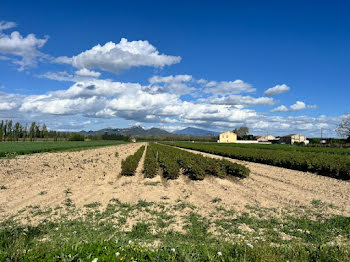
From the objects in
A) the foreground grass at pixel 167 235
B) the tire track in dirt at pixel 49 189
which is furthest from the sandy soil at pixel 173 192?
the foreground grass at pixel 167 235

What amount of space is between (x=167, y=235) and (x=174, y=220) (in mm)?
1183

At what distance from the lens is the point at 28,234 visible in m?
5.17

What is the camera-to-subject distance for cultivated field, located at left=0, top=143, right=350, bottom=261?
11.8 feet


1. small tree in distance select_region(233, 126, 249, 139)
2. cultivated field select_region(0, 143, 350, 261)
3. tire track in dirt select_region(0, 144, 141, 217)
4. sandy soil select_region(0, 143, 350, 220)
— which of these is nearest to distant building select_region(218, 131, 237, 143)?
small tree in distance select_region(233, 126, 249, 139)

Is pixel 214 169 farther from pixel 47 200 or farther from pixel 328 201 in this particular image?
pixel 47 200

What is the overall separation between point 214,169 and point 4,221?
32.8ft

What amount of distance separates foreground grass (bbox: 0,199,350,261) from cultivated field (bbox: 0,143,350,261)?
0.9 inches

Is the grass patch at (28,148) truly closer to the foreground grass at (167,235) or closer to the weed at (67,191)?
the weed at (67,191)

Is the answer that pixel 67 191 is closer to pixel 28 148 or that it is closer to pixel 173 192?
pixel 173 192

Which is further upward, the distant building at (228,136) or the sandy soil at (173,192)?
the distant building at (228,136)

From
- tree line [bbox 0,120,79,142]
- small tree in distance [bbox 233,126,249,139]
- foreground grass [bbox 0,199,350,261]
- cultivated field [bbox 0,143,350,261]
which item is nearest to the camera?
foreground grass [bbox 0,199,350,261]

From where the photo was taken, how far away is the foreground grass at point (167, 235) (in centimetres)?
344

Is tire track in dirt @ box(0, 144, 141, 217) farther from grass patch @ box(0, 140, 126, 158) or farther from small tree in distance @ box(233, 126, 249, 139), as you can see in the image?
small tree in distance @ box(233, 126, 249, 139)

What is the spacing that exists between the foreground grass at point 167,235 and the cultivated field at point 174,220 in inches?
0.9
